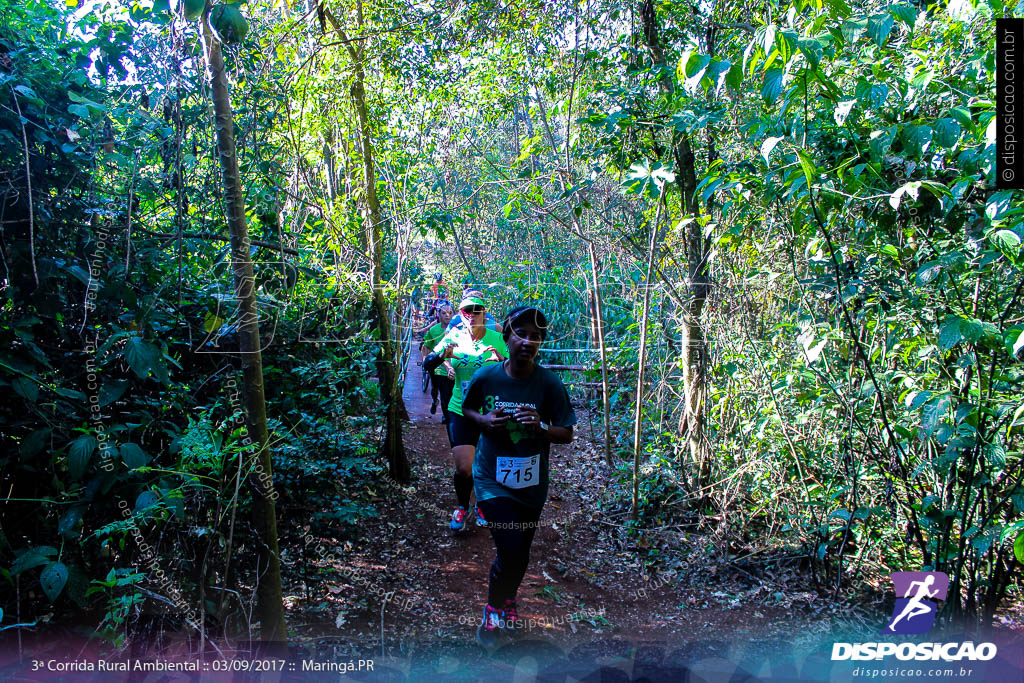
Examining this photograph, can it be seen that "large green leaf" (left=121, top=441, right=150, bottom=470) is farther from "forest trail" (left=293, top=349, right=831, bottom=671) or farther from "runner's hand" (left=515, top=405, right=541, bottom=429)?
"runner's hand" (left=515, top=405, right=541, bottom=429)

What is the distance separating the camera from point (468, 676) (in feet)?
8.73

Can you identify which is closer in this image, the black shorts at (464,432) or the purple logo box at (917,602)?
the purple logo box at (917,602)

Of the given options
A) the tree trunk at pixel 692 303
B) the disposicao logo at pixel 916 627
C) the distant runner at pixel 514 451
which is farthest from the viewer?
the tree trunk at pixel 692 303

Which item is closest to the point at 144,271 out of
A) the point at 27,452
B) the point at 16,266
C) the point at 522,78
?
the point at 16,266

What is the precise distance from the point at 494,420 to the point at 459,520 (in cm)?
186

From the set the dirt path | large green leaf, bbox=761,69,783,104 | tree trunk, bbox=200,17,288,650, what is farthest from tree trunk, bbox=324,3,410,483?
large green leaf, bbox=761,69,783,104

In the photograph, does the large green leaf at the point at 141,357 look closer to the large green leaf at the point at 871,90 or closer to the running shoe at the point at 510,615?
the running shoe at the point at 510,615

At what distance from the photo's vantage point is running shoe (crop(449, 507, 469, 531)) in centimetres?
466

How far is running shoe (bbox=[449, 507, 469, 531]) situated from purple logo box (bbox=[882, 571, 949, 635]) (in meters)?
2.74

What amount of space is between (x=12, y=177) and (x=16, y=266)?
36 centimetres

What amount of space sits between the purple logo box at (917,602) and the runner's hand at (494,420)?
2175 millimetres

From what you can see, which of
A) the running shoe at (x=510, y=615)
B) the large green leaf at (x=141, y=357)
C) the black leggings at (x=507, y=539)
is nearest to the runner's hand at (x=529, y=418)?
the black leggings at (x=507, y=539)

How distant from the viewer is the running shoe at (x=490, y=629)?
3.11 m

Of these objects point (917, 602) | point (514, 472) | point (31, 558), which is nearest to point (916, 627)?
point (917, 602)
